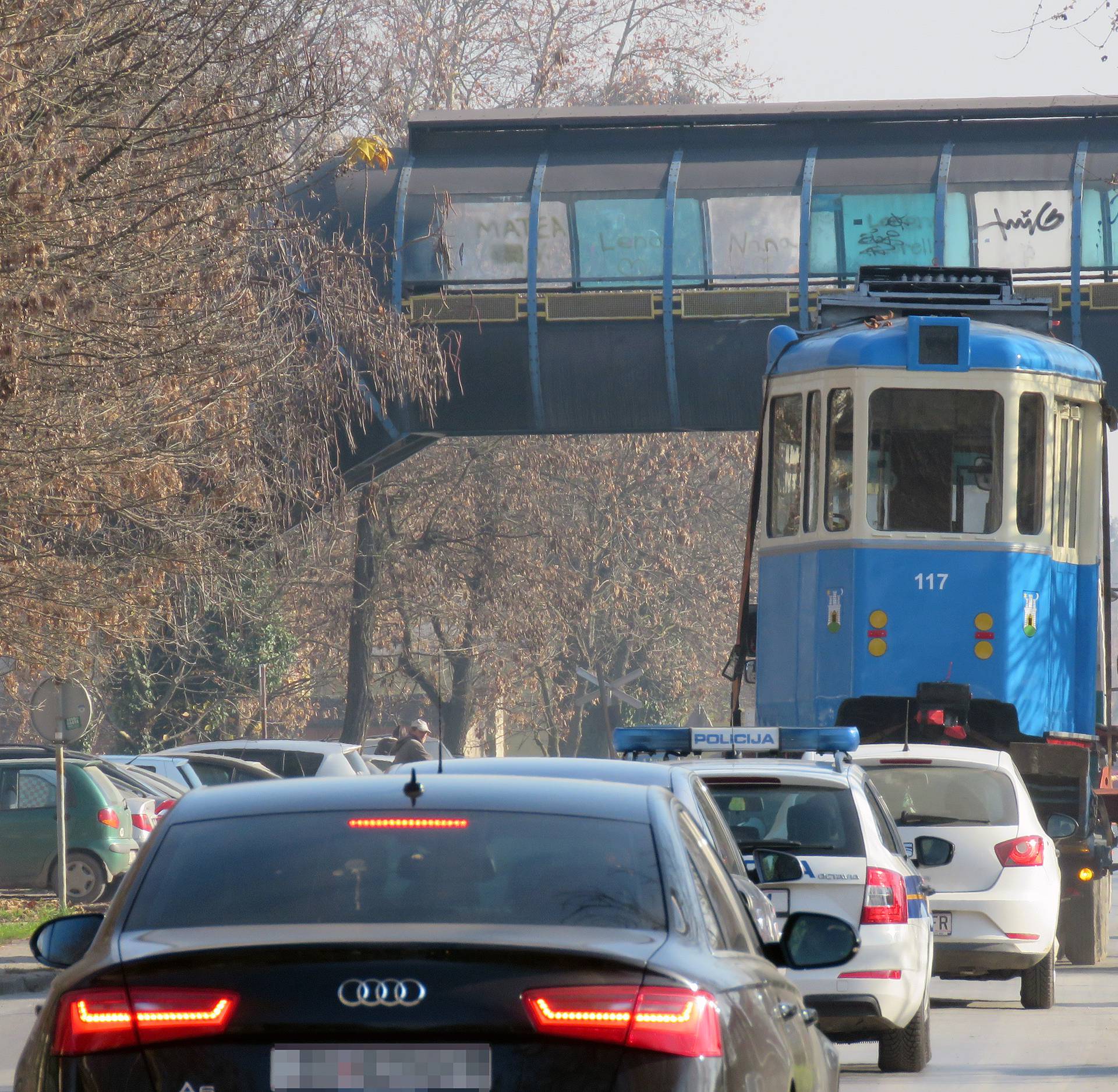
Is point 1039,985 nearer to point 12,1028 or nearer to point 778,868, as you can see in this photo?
point 778,868

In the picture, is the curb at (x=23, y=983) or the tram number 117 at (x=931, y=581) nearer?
the curb at (x=23, y=983)

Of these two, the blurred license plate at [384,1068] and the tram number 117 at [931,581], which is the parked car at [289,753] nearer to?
the tram number 117 at [931,581]

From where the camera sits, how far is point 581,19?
51.9 m

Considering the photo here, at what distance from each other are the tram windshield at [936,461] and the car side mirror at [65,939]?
13.3 metres

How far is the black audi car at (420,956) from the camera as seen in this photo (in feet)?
13.3

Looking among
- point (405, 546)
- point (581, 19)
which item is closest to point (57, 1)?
point (405, 546)

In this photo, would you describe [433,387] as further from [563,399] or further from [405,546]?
[405,546]

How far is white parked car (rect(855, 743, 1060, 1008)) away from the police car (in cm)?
210

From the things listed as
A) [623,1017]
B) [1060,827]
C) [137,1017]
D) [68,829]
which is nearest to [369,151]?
[68,829]

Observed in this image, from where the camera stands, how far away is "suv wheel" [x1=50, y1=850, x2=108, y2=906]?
72.6 feet

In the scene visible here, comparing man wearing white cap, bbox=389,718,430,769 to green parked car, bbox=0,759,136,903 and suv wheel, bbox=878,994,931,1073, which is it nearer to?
green parked car, bbox=0,759,136,903

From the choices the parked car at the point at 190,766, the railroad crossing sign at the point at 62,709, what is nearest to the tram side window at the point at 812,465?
the railroad crossing sign at the point at 62,709

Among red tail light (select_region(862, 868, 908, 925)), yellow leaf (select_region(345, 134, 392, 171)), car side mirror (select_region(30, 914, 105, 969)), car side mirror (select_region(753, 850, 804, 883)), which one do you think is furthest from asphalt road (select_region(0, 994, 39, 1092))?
yellow leaf (select_region(345, 134, 392, 171))

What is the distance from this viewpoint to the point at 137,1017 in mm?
4125
